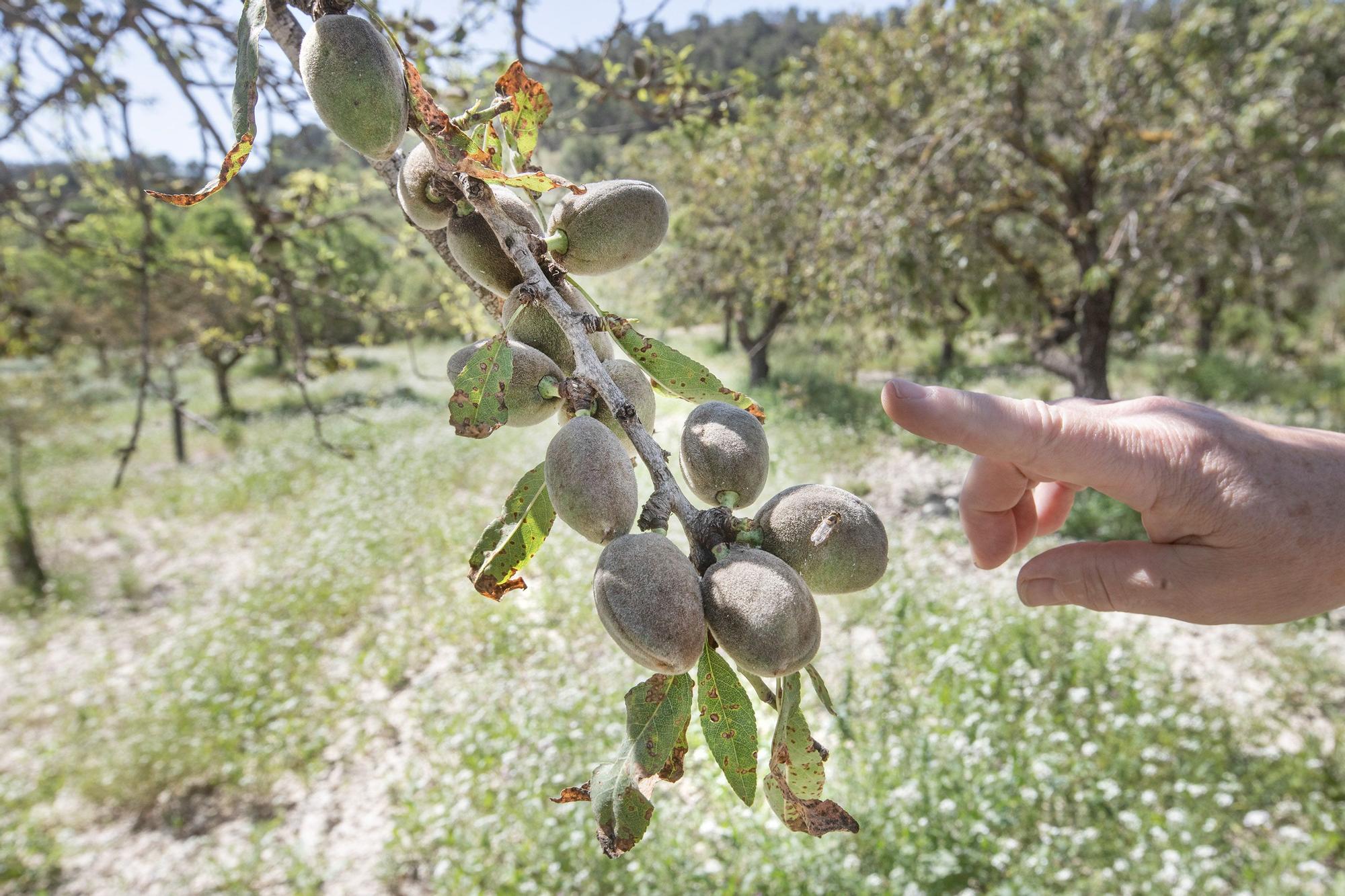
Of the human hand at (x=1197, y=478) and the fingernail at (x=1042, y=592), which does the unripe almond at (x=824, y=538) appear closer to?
the human hand at (x=1197, y=478)

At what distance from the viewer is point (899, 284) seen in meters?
6.30

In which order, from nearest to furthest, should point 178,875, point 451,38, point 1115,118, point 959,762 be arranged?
Answer: point 451,38
point 959,762
point 178,875
point 1115,118

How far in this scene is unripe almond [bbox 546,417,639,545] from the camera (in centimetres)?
73

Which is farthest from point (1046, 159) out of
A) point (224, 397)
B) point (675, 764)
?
point (224, 397)

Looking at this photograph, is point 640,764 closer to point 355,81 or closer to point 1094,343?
point 355,81

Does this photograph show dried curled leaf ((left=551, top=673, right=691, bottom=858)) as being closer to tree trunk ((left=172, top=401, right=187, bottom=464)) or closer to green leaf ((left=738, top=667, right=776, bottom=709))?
green leaf ((left=738, top=667, right=776, bottom=709))

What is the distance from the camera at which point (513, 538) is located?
79cm

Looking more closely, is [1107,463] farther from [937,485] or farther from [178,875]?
[937,485]

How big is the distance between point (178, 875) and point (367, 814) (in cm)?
105

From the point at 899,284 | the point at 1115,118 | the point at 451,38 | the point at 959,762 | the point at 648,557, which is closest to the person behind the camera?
the point at 648,557

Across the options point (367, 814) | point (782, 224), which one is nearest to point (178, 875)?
point (367, 814)

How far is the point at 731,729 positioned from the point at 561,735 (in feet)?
13.4

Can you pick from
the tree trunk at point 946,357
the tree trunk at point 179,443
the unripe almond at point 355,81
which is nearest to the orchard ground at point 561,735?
the unripe almond at point 355,81

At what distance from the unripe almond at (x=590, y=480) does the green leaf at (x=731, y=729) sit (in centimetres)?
16
